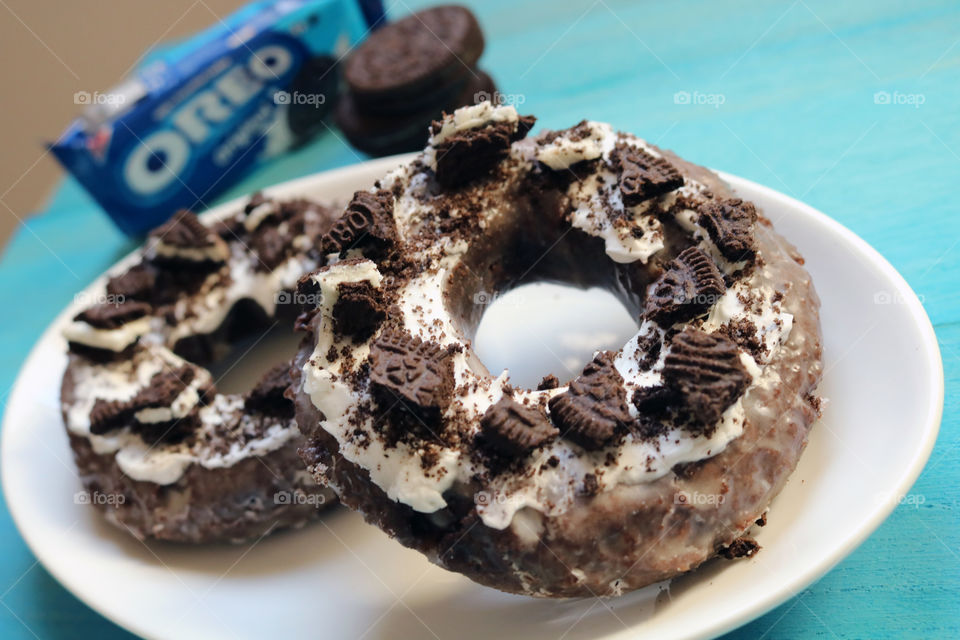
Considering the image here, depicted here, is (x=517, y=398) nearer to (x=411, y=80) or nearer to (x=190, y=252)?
(x=190, y=252)

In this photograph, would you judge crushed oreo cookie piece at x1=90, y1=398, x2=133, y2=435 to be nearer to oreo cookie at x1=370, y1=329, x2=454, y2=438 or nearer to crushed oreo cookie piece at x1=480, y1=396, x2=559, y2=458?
oreo cookie at x1=370, y1=329, x2=454, y2=438

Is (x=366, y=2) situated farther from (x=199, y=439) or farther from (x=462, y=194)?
(x=199, y=439)

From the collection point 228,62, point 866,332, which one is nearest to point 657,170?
point 866,332

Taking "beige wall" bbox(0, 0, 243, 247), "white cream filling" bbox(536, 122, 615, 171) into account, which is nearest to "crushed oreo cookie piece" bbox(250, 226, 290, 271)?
"white cream filling" bbox(536, 122, 615, 171)

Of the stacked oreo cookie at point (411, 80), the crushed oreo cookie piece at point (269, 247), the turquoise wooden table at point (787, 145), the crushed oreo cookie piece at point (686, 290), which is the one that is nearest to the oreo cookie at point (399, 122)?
the stacked oreo cookie at point (411, 80)

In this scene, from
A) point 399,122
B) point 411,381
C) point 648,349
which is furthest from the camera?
point 399,122

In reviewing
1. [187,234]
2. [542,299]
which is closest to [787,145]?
[542,299]
